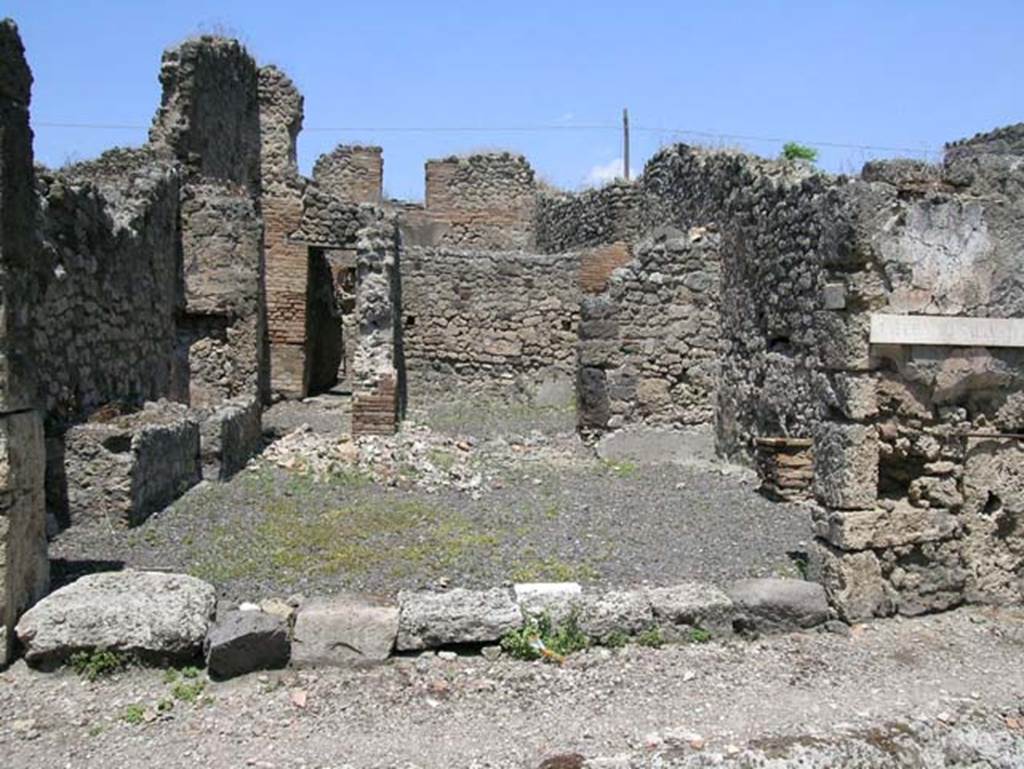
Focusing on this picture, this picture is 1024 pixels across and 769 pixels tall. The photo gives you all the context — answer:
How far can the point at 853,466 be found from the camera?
216 inches

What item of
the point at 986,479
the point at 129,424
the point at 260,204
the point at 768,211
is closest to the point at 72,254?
the point at 129,424

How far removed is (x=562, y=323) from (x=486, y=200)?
916 centimetres

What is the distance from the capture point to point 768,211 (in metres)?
9.99

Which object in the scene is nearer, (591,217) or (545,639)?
(545,639)

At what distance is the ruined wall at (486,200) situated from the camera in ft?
82.5

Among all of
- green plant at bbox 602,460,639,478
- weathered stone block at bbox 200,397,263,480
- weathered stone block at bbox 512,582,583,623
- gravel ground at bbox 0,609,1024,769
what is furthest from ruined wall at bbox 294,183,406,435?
gravel ground at bbox 0,609,1024,769

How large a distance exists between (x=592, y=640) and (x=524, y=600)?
423 mm

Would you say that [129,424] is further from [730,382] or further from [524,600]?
[730,382]

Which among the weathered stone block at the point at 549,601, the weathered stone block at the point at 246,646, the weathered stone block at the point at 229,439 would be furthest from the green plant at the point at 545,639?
the weathered stone block at the point at 229,439

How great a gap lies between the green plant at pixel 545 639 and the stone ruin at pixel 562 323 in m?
1.61

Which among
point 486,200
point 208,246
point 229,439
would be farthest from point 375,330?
point 486,200

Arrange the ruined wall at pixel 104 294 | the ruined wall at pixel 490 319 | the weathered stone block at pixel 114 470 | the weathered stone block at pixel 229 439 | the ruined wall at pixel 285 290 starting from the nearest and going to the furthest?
the weathered stone block at pixel 114 470 < the ruined wall at pixel 104 294 < the weathered stone block at pixel 229 439 < the ruined wall at pixel 285 290 < the ruined wall at pixel 490 319

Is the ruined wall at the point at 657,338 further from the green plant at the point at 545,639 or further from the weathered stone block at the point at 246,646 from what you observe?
the weathered stone block at the point at 246,646

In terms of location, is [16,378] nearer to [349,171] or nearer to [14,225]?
[14,225]
